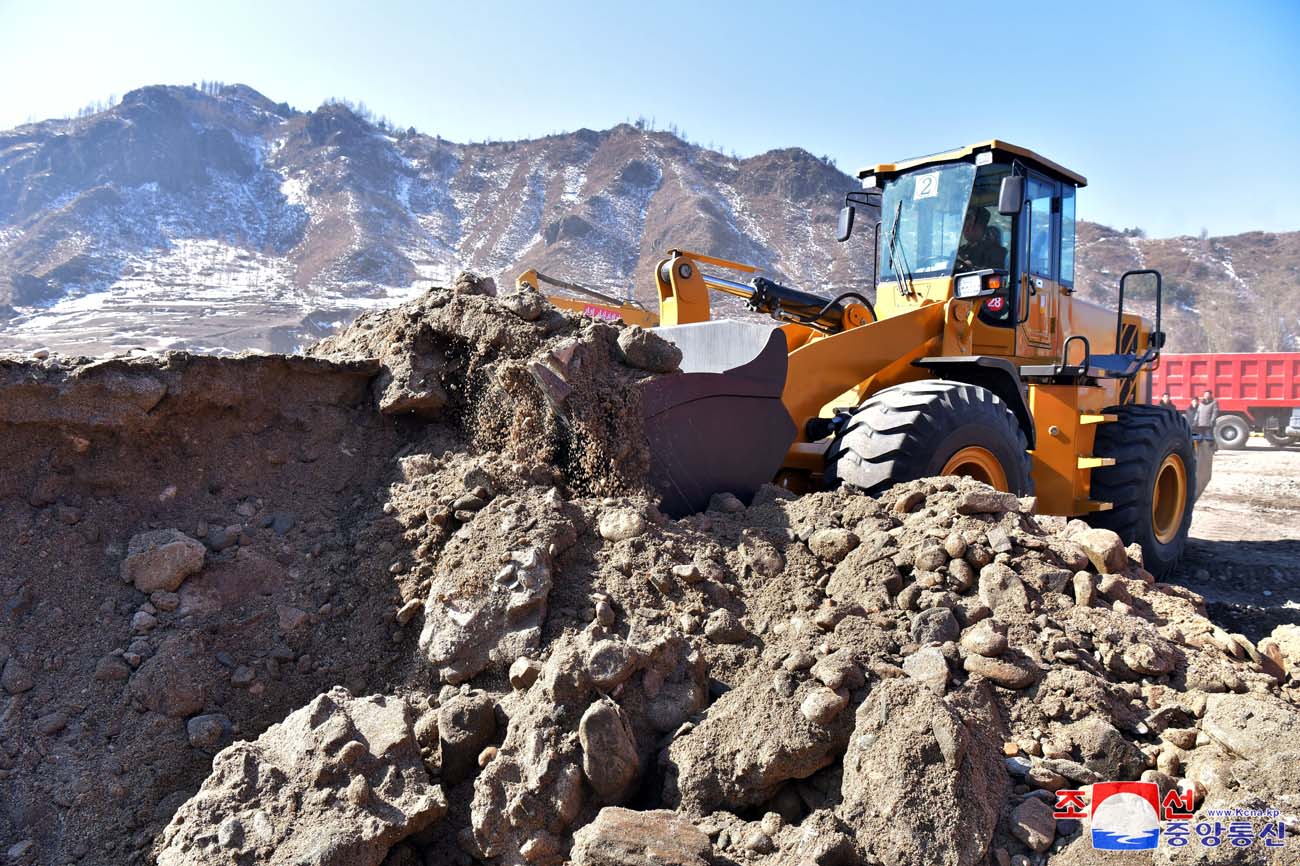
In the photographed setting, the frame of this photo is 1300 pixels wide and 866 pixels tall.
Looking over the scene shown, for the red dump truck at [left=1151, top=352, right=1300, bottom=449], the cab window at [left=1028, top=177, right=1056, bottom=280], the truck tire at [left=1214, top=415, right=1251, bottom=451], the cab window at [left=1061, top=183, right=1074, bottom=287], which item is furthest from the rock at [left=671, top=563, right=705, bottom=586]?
the red dump truck at [left=1151, top=352, right=1300, bottom=449]

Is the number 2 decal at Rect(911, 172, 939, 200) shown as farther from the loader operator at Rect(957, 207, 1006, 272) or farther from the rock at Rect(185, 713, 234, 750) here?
the rock at Rect(185, 713, 234, 750)

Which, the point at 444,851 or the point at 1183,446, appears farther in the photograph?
the point at 1183,446

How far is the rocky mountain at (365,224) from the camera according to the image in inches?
1379

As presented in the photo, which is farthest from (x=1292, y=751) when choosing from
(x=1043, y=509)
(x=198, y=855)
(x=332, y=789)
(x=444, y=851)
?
(x=1043, y=509)

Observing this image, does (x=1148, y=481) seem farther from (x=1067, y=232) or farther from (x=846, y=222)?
(x=846, y=222)

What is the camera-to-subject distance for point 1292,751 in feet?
7.39

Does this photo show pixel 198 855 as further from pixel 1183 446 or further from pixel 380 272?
pixel 380 272

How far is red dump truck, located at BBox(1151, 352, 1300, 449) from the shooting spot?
1938 cm

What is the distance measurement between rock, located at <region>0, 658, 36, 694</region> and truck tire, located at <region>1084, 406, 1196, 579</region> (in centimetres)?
573

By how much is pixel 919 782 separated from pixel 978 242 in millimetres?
4375

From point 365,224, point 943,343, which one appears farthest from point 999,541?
point 365,224

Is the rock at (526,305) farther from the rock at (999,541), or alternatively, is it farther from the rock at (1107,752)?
the rock at (1107,752)

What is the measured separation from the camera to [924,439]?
4137 millimetres

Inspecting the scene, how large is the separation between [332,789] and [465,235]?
44823mm
